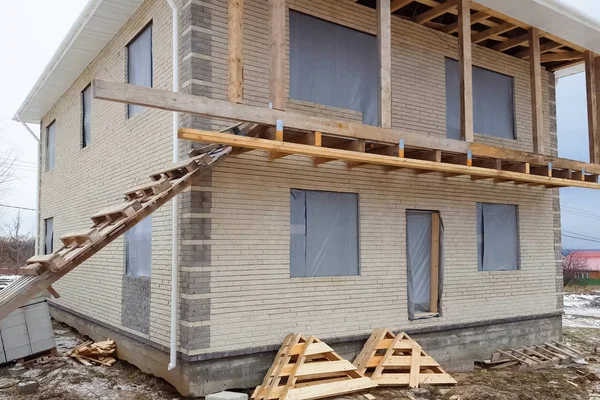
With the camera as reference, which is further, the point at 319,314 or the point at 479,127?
the point at 479,127

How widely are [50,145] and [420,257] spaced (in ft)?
38.1

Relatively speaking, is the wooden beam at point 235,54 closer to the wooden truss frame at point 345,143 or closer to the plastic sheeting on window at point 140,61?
the wooden truss frame at point 345,143

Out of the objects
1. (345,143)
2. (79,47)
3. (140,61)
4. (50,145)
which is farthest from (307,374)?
(50,145)

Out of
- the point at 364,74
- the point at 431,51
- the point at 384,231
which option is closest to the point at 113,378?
the point at 384,231

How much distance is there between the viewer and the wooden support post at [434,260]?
10289 millimetres

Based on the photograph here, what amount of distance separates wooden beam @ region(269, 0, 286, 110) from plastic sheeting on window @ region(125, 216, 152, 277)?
3.57 meters

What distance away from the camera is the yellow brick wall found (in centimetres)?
860

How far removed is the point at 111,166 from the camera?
35.6 feet

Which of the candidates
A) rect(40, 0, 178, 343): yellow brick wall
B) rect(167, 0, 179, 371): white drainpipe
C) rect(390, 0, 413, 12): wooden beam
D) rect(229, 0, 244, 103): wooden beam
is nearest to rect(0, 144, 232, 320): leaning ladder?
rect(167, 0, 179, 371): white drainpipe

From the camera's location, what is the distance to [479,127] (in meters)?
11.5

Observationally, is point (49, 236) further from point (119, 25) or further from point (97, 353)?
point (119, 25)

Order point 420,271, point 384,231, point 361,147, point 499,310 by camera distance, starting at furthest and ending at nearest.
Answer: point 499,310
point 420,271
point 384,231
point 361,147

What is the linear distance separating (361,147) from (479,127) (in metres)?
4.97

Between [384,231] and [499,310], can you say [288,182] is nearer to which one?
[384,231]
